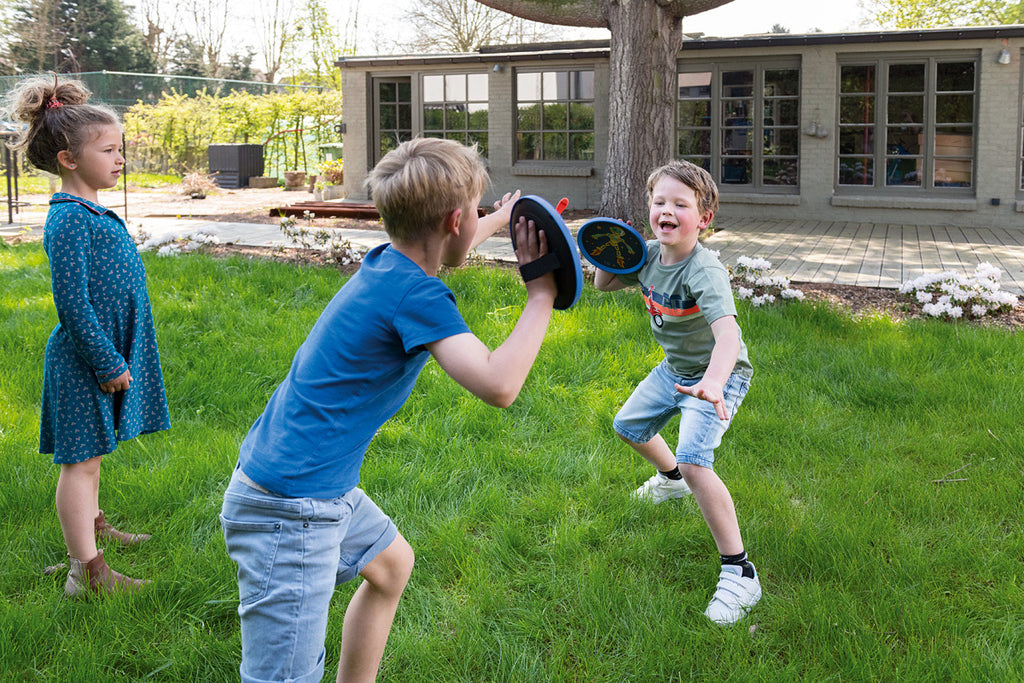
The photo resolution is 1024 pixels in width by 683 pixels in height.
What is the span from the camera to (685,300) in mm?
3000

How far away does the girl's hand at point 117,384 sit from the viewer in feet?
9.40

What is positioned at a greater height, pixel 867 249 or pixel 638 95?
pixel 638 95

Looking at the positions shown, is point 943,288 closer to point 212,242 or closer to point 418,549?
point 418,549

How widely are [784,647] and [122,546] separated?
2.32 m

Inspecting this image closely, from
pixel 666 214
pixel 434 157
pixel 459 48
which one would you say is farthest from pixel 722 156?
pixel 459 48

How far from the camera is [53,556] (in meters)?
3.17

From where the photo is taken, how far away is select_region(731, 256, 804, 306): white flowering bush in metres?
6.58

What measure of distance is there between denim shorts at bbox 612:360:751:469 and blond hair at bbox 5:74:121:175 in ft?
6.83

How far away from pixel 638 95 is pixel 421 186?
306 inches

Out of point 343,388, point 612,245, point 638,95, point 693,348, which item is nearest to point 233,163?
point 638,95

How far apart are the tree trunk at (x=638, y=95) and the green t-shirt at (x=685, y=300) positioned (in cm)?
613

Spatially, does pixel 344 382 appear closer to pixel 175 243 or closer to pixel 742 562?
pixel 742 562

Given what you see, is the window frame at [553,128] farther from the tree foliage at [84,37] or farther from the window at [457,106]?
the tree foliage at [84,37]

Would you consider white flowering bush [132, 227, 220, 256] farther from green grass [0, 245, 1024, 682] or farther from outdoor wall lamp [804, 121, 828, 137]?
outdoor wall lamp [804, 121, 828, 137]
